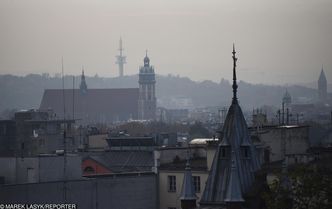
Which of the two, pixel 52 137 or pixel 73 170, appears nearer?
pixel 73 170

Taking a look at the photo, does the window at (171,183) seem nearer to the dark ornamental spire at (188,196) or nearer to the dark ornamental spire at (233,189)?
the dark ornamental spire at (188,196)

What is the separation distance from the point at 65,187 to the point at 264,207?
10348mm

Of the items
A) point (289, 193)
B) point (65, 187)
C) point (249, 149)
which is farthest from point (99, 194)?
point (289, 193)

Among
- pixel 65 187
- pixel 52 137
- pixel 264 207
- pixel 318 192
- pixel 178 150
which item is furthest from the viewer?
pixel 52 137

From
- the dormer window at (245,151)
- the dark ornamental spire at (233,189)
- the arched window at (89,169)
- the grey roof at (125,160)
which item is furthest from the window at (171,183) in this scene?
the dark ornamental spire at (233,189)

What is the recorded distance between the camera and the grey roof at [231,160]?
23.0 meters

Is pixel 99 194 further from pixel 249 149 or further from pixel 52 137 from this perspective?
pixel 52 137

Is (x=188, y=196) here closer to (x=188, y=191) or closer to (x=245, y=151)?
(x=188, y=191)

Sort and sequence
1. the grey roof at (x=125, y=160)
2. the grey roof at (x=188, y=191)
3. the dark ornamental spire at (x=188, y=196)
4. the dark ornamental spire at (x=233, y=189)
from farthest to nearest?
the grey roof at (x=125, y=160)
the grey roof at (x=188, y=191)
the dark ornamental spire at (x=188, y=196)
the dark ornamental spire at (x=233, y=189)

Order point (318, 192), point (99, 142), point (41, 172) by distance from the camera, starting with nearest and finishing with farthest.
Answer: point (318, 192), point (41, 172), point (99, 142)

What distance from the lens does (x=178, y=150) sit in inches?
1491

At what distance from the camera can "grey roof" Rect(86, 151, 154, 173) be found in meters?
41.7

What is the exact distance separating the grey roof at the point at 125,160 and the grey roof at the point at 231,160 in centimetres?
1706

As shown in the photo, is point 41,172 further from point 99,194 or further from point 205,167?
point 205,167
